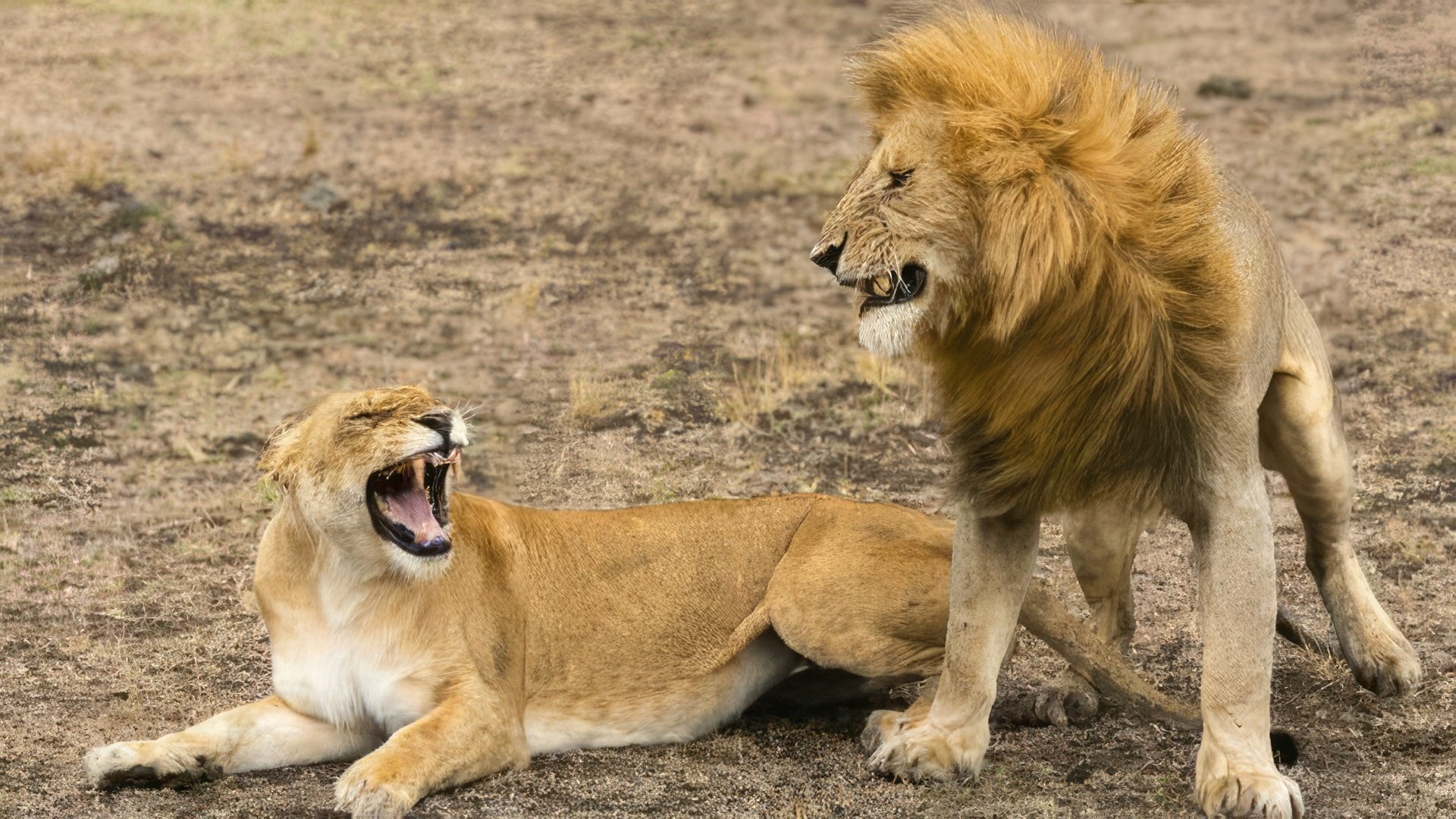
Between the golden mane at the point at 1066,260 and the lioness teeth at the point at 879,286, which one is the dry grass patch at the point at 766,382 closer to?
the golden mane at the point at 1066,260

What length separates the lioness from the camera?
4504 millimetres

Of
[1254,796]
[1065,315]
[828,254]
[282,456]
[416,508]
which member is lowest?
[1254,796]

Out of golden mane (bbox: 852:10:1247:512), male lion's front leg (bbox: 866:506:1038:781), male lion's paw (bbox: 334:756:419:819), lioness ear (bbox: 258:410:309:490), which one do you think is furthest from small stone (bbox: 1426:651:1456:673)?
lioness ear (bbox: 258:410:309:490)

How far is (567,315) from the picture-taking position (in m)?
10.1

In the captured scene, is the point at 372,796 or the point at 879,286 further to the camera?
the point at 372,796

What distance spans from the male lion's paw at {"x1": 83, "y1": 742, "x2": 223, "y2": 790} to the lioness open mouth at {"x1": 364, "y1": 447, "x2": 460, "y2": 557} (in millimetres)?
817

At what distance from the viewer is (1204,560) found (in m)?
4.27

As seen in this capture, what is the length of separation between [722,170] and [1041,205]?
8.98m

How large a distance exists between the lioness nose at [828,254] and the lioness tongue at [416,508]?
4.33 feet

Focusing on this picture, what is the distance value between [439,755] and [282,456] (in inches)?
37.9

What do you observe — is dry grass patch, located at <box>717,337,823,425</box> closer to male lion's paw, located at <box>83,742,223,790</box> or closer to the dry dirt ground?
the dry dirt ground

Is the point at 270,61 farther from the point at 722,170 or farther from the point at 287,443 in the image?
the point at 287,443

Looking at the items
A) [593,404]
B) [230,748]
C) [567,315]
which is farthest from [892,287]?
[567,315]

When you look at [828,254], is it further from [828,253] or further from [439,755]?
[439,755]
